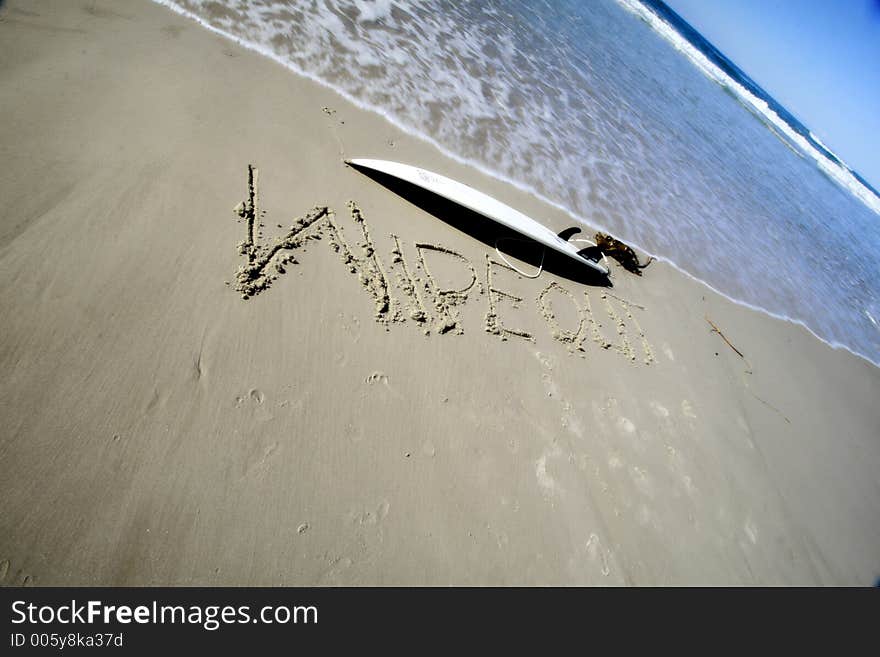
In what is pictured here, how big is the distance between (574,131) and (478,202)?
3360 mm

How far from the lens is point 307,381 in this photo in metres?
2.27

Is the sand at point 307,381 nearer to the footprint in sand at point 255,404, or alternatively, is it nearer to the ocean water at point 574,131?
the footprint in sand at point 255,404

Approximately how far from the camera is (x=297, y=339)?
2389 millimetres

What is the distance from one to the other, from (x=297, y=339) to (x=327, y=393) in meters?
0.40

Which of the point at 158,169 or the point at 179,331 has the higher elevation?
the point at 158,169

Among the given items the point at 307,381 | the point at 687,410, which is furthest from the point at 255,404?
the point at 687,410

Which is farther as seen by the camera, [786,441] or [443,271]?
[786,441]

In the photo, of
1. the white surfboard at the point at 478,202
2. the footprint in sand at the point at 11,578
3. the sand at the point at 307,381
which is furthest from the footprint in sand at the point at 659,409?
the footprint in sand at the point at 11,578

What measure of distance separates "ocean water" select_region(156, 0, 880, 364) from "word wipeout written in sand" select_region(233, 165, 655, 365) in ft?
5.21

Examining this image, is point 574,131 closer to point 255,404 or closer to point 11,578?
point 255,404

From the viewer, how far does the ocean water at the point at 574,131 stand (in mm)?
4270
